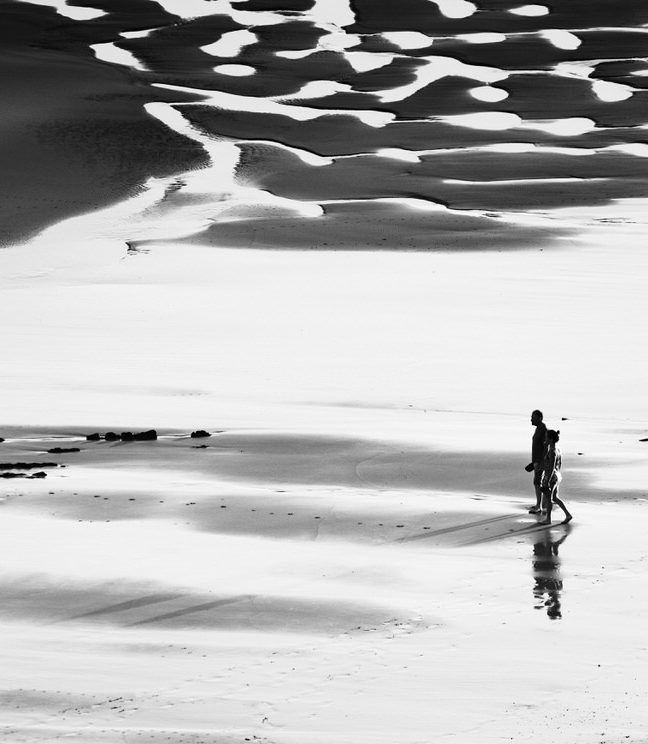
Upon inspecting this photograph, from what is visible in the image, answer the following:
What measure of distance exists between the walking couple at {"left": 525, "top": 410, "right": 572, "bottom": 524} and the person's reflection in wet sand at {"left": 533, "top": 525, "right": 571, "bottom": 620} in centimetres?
31

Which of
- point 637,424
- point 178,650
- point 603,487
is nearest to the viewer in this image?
point 178,650

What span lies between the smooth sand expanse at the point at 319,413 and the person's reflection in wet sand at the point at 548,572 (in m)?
0.04

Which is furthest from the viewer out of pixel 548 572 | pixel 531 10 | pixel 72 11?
pixel 531 10

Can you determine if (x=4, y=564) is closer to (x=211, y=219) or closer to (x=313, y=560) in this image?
(x=313, y=560)

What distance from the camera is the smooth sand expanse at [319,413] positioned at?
807 centimetres

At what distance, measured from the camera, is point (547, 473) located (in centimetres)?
1211

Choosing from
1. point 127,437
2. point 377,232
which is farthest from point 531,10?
point 127,437

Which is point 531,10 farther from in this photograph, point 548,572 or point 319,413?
point 548,572

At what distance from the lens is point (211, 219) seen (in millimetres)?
36094

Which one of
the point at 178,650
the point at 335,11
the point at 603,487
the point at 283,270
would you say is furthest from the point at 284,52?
the point at 178,650

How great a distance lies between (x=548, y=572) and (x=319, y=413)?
7.97m

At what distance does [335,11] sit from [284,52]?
1195 centimetres

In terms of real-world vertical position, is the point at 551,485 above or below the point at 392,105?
below

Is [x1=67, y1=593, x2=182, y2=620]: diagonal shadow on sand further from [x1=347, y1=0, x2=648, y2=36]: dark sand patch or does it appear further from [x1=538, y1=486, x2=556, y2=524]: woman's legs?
[x1=347, y1=0, x2=648, y2=36]: dark sand patch
